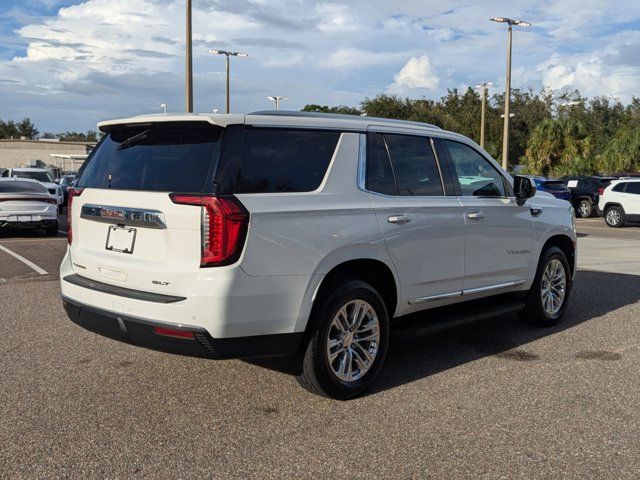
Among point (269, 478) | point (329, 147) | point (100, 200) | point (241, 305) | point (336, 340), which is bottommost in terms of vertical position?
point (269, 478)

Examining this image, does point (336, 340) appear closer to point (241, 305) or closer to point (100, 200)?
point (241, 305)

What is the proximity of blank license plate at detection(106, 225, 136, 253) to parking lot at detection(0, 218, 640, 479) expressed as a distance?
3.45 ft

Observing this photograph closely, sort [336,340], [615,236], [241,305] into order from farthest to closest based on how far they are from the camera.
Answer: [615,236] → [336,340] → [241,305]

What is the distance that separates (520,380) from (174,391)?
2.58m

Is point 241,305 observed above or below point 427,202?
below

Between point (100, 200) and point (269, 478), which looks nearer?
point (269, 478)

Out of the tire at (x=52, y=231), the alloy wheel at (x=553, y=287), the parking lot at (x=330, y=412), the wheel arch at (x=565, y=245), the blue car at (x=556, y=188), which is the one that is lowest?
the parking lot at (x=330, y=412)

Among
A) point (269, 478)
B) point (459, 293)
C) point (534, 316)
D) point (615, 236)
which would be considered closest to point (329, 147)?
point (459, 293)

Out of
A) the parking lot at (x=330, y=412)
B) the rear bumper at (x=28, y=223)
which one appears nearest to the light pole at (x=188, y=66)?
the rear bumper at (x=28, y=223)

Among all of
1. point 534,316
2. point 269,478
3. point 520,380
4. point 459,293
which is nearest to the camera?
point 269,478

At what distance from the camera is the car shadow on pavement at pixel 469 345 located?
5.39 m

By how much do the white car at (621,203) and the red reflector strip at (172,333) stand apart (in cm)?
2087

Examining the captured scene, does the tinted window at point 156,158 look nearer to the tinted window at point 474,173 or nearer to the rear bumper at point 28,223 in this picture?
the tinted window at point 474,173

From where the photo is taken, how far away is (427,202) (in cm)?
532
